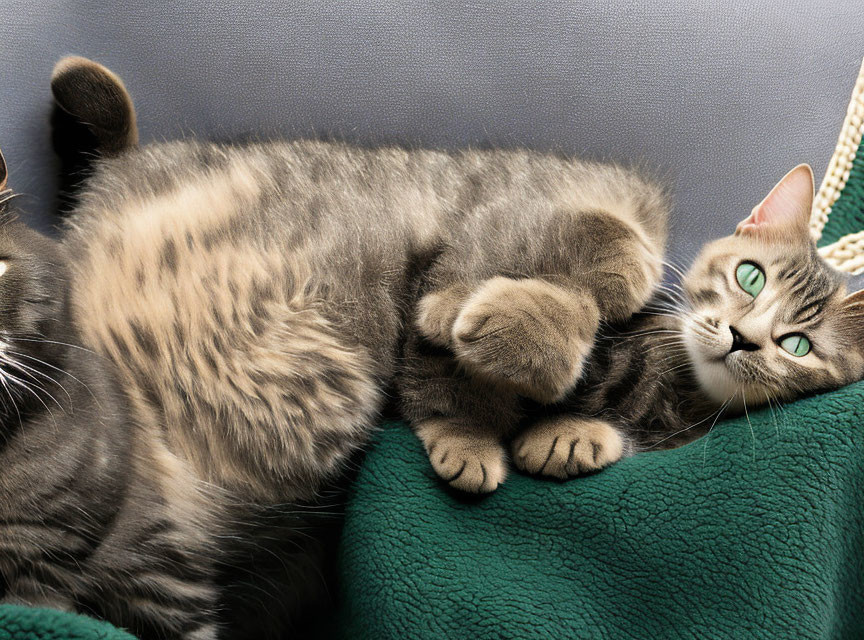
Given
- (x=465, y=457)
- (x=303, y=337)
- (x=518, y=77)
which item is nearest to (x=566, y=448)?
(x=465, y=457)

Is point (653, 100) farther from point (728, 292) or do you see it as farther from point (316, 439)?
point (316, 439)

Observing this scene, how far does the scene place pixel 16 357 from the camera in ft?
2.64

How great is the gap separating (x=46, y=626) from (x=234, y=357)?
380mm

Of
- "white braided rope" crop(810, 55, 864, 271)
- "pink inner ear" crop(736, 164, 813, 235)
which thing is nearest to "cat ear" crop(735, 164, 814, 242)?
"pink inner ear" crop(736, 164, 813, 235)

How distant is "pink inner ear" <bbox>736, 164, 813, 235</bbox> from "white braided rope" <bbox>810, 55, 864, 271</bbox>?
0.51 feet

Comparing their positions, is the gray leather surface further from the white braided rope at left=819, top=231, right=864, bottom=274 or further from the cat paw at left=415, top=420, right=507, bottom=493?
the cat paw at left=415, top=420, right=507, bottom=493

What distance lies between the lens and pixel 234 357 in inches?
39.0

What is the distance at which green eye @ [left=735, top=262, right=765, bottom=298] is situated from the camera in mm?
1012

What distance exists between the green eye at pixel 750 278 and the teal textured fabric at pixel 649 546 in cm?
18

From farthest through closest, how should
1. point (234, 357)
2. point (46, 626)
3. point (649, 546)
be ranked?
point (234, 357) < point (649, 546) < point (46, 626)

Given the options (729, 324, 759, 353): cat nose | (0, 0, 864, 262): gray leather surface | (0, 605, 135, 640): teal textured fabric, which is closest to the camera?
(0, 605, 135, 640): teal textured fabric

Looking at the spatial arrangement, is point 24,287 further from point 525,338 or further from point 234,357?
point 525,338

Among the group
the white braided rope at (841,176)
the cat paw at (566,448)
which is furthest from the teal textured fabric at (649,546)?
the white braided rope at (841,176)

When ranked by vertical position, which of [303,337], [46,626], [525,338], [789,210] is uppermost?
[789,210]
